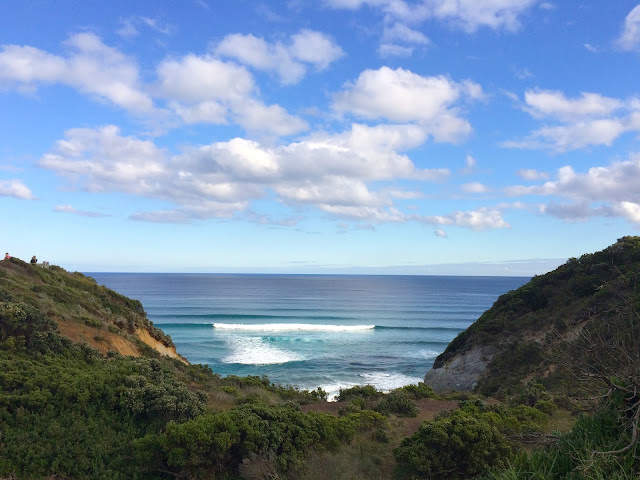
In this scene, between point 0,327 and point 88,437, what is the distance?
7363mm

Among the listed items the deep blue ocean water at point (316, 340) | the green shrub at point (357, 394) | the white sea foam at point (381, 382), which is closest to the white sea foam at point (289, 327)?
the deep blue ocean water at point (316, 340)

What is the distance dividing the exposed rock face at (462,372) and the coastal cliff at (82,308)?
55.5 ft

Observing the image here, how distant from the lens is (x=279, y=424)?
1148cm

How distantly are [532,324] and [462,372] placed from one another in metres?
5.30

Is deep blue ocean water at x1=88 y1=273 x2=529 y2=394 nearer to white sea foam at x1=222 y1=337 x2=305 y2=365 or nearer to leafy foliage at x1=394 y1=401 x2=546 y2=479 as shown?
white sea foam at x1=222 y1=337 x2=305 y2=365

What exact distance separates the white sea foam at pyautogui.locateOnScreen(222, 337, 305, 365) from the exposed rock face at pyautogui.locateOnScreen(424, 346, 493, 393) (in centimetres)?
1589

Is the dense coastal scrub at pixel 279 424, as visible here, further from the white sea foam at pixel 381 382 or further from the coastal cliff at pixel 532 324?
the white sea foam at pixel 381 382

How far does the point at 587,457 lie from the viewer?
6059mm

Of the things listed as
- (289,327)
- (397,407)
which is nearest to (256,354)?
(289,327)

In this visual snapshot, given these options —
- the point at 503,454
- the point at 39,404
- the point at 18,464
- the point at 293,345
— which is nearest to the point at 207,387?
the point at 39,404

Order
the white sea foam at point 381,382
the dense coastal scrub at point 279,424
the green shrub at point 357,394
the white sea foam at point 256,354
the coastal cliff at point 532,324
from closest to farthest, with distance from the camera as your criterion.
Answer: the dense coastal scrub at point 279,424 < the green shrub at point 357,394 < the coastal cliff at point 532,324 < the white sea foam at point 381,382 < the white sea foam at point 256,354

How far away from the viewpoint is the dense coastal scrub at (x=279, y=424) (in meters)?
6.79

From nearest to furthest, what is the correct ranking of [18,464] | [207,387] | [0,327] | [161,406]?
[18,464], [161,406], [0,327], [207,387]

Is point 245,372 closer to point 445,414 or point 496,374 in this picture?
point 496,374
